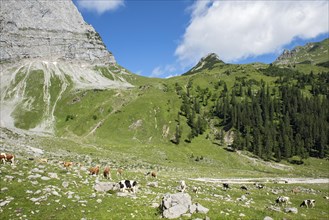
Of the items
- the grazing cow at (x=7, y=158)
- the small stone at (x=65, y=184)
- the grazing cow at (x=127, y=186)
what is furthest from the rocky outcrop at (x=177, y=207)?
the grazing cow at (x=7, y=158)

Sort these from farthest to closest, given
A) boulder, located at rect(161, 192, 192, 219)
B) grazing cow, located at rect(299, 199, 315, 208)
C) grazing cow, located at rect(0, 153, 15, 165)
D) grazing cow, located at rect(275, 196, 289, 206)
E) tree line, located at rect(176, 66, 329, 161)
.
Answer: tree line, located at rect(176, 66, 329, 161)
grazing cow, located at rect(275, 196, 289, 206)
grazing cow, located at rect(299, 199, 315, 208)
grazing cow, located at rect(0, 153, 15, 165)
boulder, located at rect(161, 192, 192, 219)

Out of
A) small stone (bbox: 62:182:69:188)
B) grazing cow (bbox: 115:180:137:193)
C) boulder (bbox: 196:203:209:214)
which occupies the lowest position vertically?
boulder (bbox: 196:203:209:214)

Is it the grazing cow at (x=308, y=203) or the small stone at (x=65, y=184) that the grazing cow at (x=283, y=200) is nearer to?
the grazing cow at (x=308, y=203)

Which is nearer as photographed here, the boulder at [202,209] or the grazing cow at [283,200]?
the boulder at [202,209]

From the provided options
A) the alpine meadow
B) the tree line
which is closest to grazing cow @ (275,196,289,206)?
the alpine meadow

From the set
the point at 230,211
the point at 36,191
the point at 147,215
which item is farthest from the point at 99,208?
the point at 230,211

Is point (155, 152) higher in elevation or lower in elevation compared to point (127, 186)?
higher

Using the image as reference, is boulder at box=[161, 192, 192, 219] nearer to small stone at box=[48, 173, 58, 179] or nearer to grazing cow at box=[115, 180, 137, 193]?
grazing cow at box=[115, 180, 137, 193]

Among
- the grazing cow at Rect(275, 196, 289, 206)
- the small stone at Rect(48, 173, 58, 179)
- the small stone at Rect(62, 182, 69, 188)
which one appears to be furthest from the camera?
the grazing cow at Rect(275, 196, 289, 206)

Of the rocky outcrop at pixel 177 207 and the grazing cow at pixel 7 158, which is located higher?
the grazing cow at pixel 7 158

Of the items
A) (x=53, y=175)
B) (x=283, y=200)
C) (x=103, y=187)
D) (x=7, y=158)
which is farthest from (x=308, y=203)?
(x=7, y=158)

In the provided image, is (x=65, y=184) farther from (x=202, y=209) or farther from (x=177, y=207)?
(x=202, y=209)

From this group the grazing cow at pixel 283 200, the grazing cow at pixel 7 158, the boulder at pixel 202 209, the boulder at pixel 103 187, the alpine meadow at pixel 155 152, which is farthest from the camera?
the grazing cow at pixel 283 200

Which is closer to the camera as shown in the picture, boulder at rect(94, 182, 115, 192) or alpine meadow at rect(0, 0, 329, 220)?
alpine meadow at rect(0, 0, 329, 220)
